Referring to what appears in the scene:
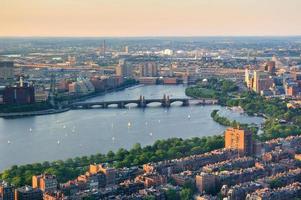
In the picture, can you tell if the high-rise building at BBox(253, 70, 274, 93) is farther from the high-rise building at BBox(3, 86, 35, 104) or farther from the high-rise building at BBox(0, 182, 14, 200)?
the high-rise building at BBox(0, 182, 14, 200)

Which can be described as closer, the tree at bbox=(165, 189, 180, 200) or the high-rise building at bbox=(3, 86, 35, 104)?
the tree at bbox=(165, 189, 180, 200)

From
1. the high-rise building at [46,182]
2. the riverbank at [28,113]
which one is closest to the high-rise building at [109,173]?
the high-rise building at [46,182]

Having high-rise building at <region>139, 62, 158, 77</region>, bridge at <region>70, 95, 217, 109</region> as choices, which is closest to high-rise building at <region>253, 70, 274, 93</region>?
bridge at <region>70, 95, 217, 109</region>

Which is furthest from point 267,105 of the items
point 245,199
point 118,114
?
point 245,199

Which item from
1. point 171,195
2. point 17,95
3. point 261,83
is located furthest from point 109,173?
point 261,83

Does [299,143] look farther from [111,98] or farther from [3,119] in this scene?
[111,98]

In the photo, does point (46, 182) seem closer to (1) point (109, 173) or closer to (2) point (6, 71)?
(1) point (109, 173)

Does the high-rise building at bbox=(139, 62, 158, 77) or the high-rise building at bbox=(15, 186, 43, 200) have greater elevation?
the high-rise building at bbox=(15, 186, 43, 200)
